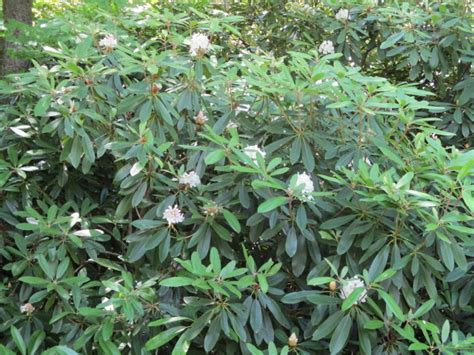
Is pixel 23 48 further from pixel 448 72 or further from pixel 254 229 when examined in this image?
pixel 448 72

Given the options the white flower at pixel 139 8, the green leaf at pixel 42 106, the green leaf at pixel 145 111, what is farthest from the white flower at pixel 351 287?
the white flower at pixel 139 8

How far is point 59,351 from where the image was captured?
5.66ft

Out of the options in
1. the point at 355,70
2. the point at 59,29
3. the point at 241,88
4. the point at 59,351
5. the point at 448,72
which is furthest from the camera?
the point at 448,72

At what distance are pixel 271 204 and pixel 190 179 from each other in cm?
38

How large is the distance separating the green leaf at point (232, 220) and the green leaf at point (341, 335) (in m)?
0.44

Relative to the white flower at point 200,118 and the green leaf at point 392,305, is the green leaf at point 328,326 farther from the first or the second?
the white flower at point 200,118

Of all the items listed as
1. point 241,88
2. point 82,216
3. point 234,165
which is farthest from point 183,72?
point 82,216

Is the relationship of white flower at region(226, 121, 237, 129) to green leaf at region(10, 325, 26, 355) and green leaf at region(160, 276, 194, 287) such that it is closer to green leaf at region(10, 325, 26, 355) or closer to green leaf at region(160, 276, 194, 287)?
green leaf at region(160, 276, 194, 287)

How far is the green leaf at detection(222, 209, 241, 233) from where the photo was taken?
1.90 meters

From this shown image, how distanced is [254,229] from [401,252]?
481mm

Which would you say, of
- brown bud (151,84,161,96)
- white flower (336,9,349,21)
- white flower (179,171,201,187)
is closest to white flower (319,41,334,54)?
white flower (336,9,349,21)

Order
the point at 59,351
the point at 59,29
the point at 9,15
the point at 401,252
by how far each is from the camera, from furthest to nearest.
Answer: the point at 9,15 < the point at 59,29 < the point at 401,252 < the point at 59,351

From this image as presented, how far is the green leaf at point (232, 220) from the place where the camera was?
1895mm

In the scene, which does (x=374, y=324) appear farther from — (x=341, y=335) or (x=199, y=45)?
(x=199, y=45)
